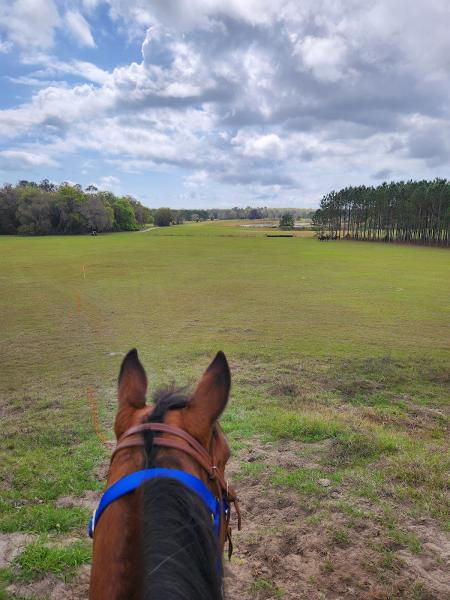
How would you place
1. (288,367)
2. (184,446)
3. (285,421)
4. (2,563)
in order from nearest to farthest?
(184,446), (2,563), (285,421), (288,367)

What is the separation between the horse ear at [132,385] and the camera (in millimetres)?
1770

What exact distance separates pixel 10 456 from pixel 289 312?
12148 mm

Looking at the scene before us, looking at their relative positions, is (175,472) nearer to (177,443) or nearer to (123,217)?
(177,443)

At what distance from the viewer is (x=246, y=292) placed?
2098 cm

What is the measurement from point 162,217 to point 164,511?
143071 mm

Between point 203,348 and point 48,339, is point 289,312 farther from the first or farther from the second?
point 48,339

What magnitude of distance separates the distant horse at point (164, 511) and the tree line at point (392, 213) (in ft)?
227

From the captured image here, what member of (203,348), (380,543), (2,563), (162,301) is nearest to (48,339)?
(203,348)

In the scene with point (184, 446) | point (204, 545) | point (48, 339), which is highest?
point (184, 446)

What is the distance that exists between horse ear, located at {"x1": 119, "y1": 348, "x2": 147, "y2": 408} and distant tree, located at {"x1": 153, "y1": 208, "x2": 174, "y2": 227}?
5590 inches

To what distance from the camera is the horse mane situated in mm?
1079

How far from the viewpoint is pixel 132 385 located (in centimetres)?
181

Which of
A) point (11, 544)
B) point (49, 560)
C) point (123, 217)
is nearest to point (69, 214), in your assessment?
point (123, 217)

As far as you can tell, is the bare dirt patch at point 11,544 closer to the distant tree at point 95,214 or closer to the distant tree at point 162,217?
the distant tree at point 95,214
